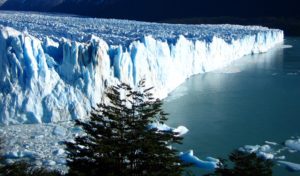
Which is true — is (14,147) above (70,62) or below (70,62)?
below

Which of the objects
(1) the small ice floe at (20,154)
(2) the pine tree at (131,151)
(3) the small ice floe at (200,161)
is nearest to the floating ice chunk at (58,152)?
(1) the small ice floe at (20,154)

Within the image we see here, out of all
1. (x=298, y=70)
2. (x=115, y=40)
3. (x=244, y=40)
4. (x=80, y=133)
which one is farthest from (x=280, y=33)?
(x=80, y=133)

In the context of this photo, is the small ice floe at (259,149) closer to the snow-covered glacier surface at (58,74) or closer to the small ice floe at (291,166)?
the small ice floe at (291,166)

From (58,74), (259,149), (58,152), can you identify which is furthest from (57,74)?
(259,149)

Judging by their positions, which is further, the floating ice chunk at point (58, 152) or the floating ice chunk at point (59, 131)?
the floating ice chunk at point (59, 131)

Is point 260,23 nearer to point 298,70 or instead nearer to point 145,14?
point 145,14

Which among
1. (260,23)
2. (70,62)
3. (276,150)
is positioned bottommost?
(276,150)
